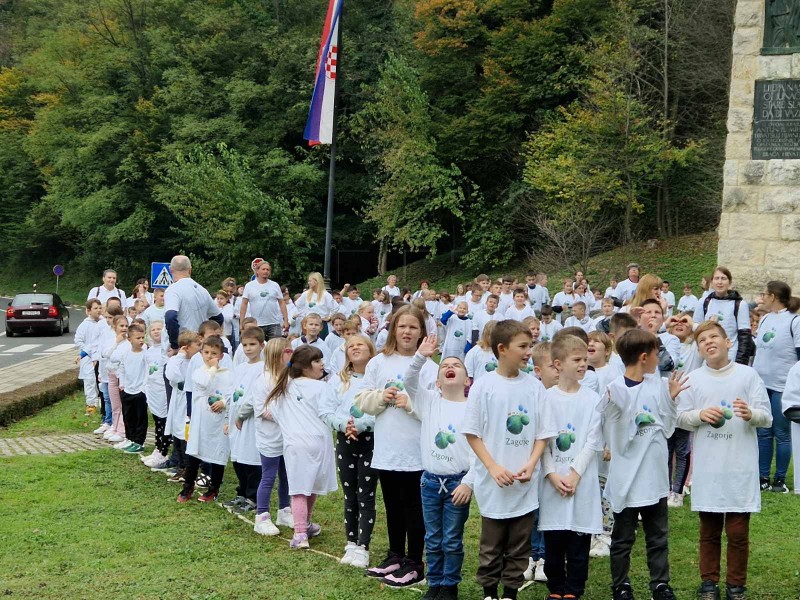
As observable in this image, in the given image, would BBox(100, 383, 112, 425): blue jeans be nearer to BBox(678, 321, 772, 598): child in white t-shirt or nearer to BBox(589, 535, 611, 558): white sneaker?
BBox(589, 535, 611, 558): white sneaker

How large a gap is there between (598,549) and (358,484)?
6.12 feet

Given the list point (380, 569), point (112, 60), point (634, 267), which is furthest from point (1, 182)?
point (380, 569)

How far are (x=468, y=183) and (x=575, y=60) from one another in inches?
271

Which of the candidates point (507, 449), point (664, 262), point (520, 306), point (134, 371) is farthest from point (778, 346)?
point (664, 262)

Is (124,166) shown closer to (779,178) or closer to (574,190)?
(574,190)

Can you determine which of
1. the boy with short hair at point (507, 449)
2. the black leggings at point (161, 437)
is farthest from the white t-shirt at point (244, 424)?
the boy with short hair at point (507, 449)

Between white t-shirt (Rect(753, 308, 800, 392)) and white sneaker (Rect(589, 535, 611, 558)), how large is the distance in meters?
3.42

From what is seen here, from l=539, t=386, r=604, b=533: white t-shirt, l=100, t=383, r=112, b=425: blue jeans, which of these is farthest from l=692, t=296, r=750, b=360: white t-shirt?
l=100, t=383, r=112, b=425: blue jeans

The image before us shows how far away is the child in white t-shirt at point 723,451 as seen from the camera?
6.09m

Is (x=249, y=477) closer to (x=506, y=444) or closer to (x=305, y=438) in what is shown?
(x=305, y=438)

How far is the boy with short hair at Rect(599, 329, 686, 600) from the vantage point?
6.00m

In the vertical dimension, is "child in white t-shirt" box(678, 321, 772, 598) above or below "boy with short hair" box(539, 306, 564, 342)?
below

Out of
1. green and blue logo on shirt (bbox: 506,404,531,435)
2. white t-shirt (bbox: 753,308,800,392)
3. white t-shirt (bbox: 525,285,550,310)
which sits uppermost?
white t-shirt (bbox: 525,285,550,310)

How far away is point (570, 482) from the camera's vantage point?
585 cm
